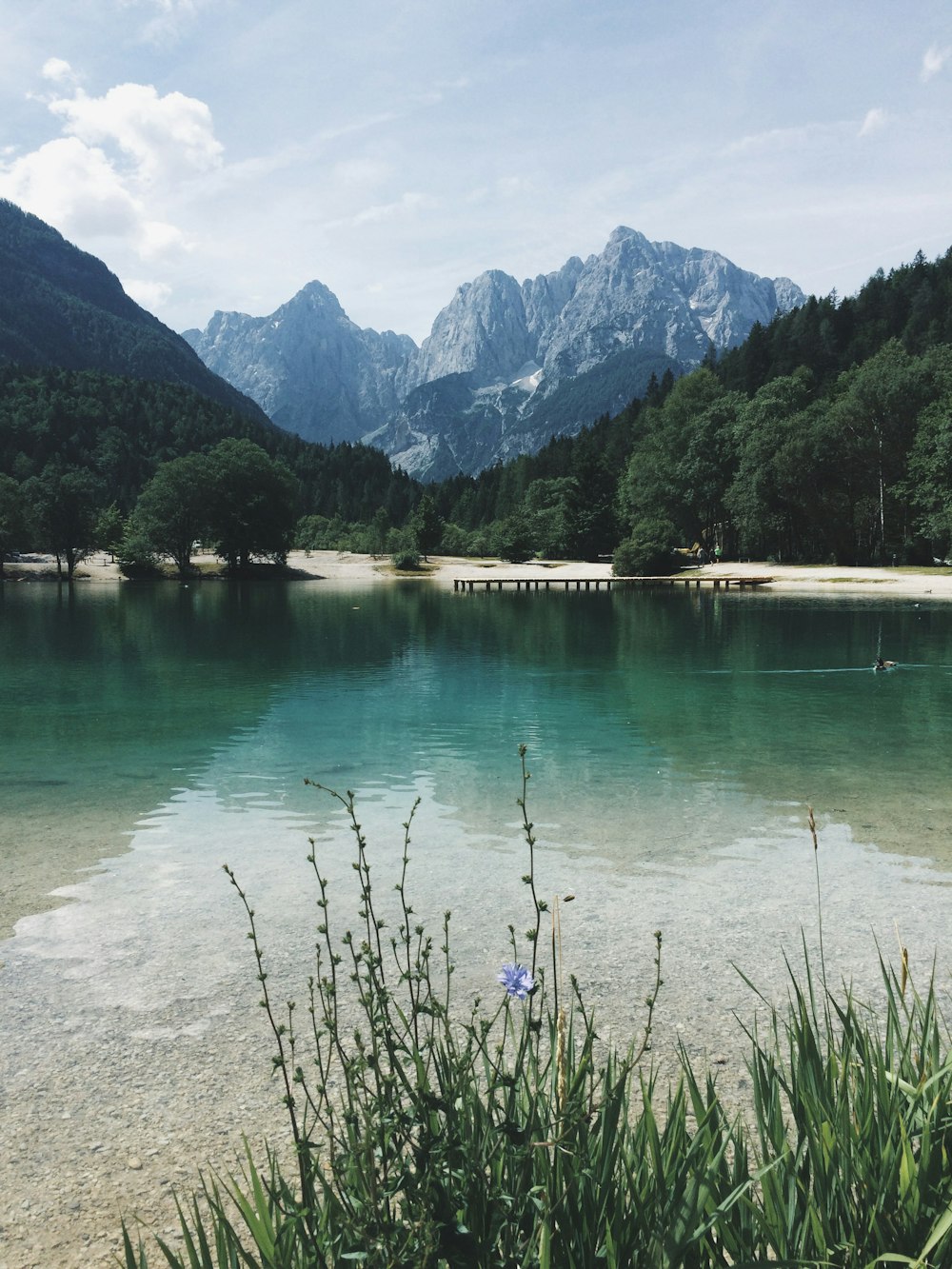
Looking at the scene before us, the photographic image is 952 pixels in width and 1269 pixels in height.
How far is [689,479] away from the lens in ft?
310

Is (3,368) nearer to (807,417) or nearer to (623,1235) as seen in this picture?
(807,417)

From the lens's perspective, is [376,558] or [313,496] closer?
[376,558]

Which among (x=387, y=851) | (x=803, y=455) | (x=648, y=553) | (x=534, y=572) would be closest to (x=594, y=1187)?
(x=387, y=851)

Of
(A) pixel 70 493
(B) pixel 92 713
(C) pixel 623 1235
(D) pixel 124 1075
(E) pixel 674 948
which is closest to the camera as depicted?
(C) pixel 623 1235

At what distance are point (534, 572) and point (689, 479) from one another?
19.6 metres

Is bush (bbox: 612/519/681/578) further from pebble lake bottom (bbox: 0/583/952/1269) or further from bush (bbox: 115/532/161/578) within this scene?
bush (bbox: 115/532/161/578)

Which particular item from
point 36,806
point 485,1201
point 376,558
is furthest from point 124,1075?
point 376,558

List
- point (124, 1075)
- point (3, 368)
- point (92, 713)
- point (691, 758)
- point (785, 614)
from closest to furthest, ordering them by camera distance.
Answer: point (124, 1075) → point (691, 758) → point (92, 713) → point (785, 614) → point (3, 368)

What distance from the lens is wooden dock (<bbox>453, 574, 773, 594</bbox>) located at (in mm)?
78125

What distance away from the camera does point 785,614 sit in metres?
51.2

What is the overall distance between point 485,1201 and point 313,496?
194834mm

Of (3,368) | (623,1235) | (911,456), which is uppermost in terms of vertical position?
(3,368)

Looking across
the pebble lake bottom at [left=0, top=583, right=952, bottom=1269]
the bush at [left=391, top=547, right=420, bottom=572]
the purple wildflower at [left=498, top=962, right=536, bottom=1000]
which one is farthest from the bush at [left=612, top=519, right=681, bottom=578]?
the purple wildflower at [left=498, top=962, right=536, bottom=1000]

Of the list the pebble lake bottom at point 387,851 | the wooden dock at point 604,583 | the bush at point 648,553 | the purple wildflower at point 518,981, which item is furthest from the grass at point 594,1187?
the bush at point 648,553
